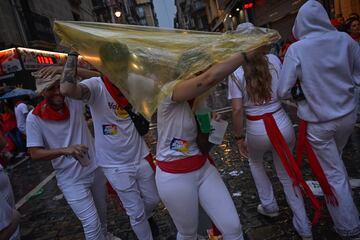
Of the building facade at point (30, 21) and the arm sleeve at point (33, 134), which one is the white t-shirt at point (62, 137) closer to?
the arm sleeve at point (33, 134)

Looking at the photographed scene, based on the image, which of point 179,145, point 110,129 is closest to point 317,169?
point 179,145

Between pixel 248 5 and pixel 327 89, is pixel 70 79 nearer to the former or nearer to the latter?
pixel 327 89

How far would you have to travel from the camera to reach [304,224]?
3.34 metres

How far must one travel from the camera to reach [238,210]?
172 inches

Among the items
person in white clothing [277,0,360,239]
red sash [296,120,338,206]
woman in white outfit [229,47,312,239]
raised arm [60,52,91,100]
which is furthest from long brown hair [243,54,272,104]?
raised arm [60,52,91,100]

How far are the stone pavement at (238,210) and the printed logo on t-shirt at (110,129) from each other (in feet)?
4.86

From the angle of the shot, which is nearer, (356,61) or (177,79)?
(177,79)

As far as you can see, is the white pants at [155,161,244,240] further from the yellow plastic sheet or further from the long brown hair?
the long brown hair

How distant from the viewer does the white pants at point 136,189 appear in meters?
3.45

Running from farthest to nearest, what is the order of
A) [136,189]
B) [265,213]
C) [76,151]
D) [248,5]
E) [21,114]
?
[248,5]
[21,114]
[265,213]
[136,189]
[76,151]

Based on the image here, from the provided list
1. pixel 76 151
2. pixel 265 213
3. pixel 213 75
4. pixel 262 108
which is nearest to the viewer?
pixel 213 75

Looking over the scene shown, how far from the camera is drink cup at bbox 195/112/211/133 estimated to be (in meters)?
2.64

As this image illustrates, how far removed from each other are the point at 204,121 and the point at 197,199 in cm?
58

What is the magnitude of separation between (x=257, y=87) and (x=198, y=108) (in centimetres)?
91
